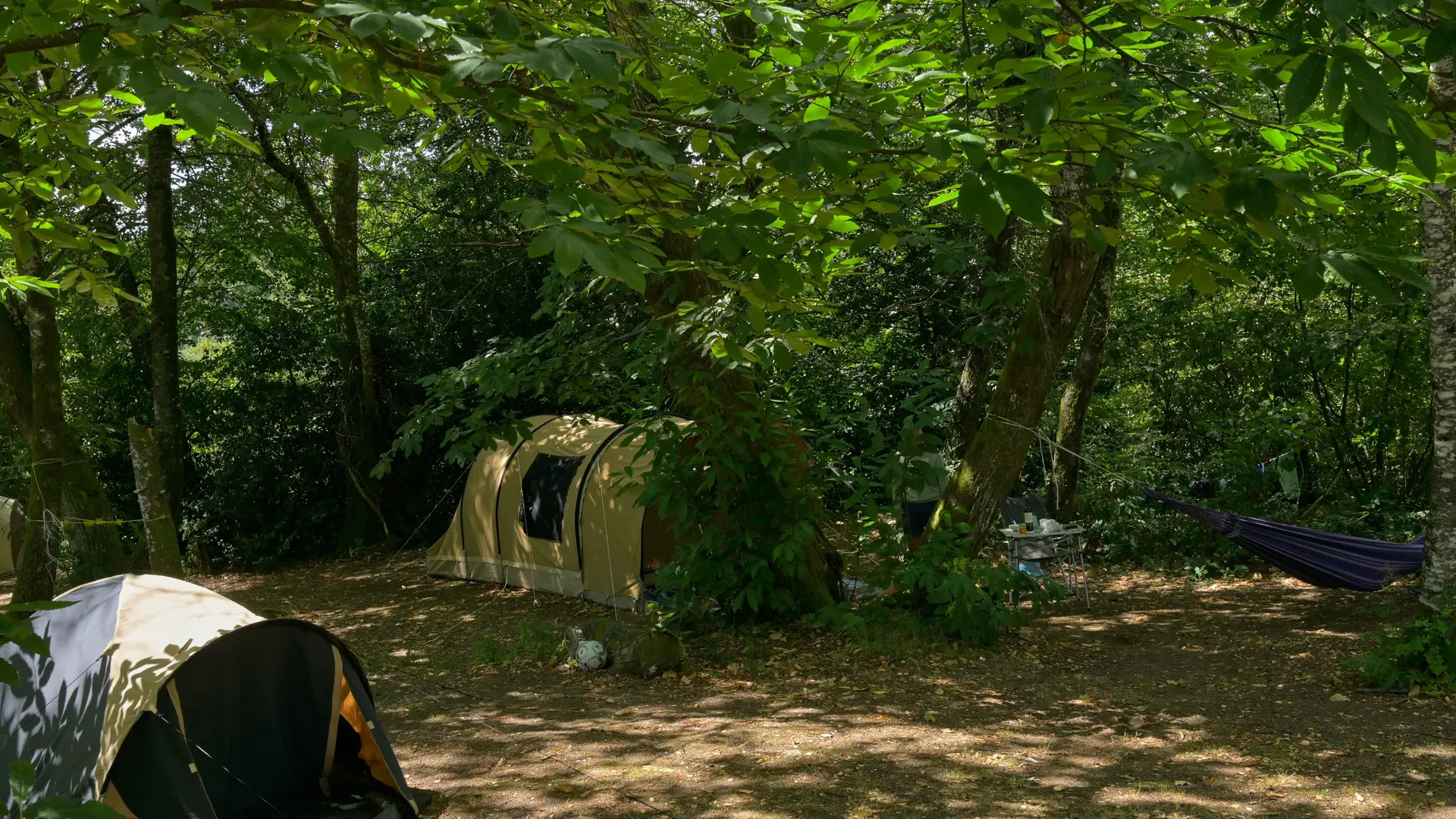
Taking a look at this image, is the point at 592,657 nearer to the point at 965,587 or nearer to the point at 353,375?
the point at 965,587

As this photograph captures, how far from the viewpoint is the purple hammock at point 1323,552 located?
6.98 metres

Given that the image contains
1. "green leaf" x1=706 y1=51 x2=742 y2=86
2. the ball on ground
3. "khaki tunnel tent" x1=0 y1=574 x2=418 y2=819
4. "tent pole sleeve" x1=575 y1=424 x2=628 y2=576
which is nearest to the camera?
"green leaf" x1=706 y1=51 x2=742 y2=86

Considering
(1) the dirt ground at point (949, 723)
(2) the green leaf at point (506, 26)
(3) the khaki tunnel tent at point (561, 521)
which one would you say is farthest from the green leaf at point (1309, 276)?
(3) the khaki tunnel tent at point (561, 521)

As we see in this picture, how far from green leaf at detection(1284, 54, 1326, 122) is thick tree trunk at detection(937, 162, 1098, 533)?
464 centimetres

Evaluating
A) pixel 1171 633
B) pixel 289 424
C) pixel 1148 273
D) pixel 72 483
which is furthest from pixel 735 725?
pixel 289 424

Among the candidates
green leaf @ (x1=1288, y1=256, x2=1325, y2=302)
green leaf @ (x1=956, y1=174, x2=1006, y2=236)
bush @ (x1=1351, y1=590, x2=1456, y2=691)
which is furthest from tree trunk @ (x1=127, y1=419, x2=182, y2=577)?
bush @ (x1=1351, y1=590, x2=1456, y2=691)

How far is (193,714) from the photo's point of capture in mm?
4203

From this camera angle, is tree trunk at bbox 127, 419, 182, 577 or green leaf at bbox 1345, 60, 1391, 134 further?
tree trunk at bbox 127, 419, 182, 577

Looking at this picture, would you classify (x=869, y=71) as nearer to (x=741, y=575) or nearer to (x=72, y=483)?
(x=741, y=575)

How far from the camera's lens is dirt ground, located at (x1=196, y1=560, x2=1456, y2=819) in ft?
13.8

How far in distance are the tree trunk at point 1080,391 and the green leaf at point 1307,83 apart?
7.28 metres

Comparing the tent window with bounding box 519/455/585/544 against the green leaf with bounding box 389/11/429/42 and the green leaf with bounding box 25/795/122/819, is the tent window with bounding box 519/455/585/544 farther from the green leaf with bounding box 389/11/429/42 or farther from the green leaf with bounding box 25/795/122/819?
the green leaf with bounding box 25/795/122/819

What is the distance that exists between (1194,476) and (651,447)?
590 centimetres

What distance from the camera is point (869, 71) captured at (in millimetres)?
2777
